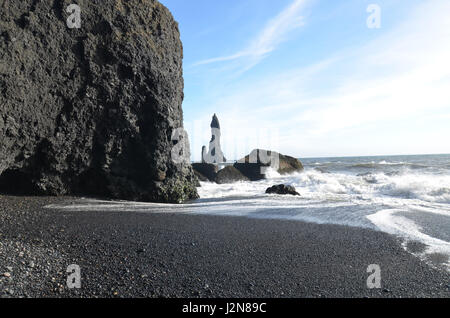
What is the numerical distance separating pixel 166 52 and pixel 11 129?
6.97 m

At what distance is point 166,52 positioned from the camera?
12164 millimetres

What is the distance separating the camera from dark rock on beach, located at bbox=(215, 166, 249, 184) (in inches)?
792

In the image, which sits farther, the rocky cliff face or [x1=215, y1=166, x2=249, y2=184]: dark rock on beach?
[x1=215, y1=166, x2=249, y2=184]: dark rock on beach

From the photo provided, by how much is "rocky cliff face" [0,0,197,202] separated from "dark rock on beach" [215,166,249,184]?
8.02m

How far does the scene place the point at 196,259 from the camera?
173 inches

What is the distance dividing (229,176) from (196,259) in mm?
16430

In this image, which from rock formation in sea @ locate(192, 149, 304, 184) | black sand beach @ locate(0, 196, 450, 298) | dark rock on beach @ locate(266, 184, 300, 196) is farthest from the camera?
rock formation in sea @ locate(192, 149, 304, 184)

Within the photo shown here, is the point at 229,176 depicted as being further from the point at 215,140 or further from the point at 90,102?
the point at 215,140

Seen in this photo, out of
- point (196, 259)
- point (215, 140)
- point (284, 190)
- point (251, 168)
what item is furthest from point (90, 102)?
point (215, 140)

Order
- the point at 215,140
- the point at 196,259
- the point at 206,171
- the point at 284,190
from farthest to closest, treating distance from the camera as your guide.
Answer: the point at 215,140 < the point at 206,171 < the point at 284,190 < the point at 196,259

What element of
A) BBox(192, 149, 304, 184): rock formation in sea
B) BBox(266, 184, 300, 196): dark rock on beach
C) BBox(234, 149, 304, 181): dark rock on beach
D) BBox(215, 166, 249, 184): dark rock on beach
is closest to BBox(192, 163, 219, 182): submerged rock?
BBox(192, 149, 304, 184): rock formation in sea

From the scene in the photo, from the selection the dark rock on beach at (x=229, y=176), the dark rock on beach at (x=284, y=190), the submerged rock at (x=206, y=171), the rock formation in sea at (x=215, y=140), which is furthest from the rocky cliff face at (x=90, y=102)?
the rock formation in sea at (x=215, y=140)

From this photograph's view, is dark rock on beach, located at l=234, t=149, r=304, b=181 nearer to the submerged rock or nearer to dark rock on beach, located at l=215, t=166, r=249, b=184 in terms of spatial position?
dark rock on beach, located at l=215, t=166, r=249, b=184
